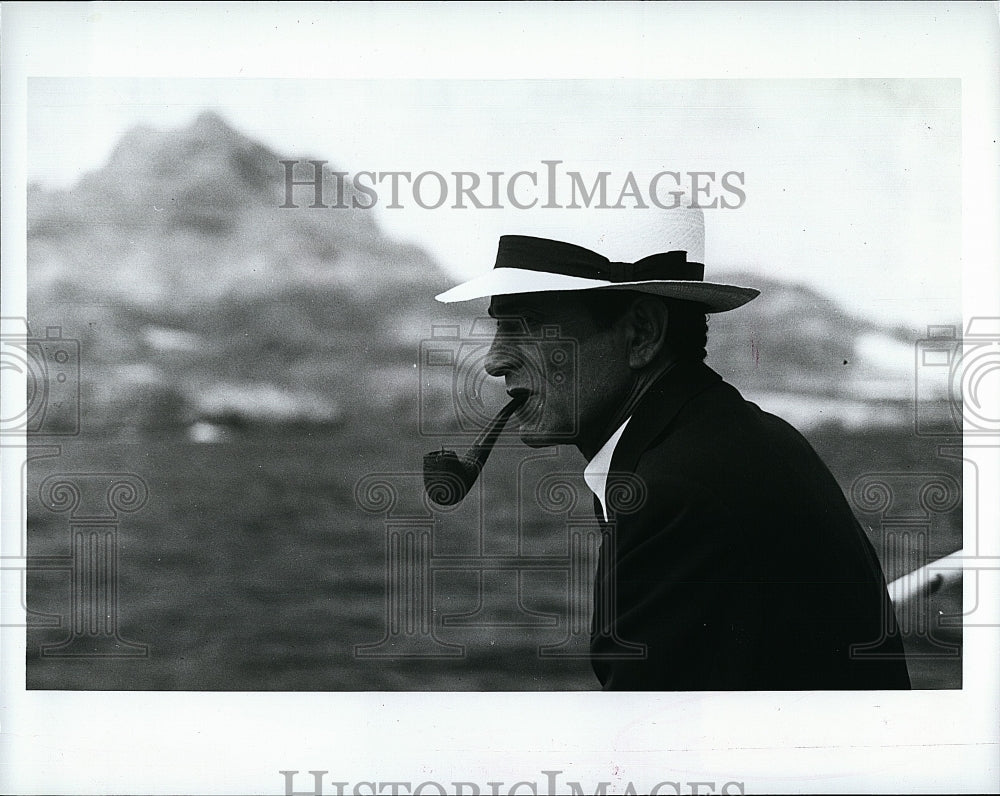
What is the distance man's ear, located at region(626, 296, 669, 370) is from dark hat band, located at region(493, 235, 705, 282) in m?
0.07

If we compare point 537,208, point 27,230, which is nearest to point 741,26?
point 537,208

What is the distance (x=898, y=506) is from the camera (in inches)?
111

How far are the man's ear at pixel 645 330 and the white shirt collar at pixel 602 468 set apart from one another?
0.54 ft

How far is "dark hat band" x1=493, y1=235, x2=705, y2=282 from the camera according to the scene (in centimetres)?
276

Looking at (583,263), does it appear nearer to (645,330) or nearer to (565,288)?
(565,288)

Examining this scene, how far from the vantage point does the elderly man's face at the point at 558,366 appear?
2756mm

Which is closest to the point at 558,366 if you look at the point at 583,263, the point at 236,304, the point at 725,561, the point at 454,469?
the point at 583,263

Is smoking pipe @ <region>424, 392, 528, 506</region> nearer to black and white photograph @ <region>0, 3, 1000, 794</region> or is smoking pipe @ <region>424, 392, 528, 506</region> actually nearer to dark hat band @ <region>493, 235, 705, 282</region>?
black and white photograph @ <region>0, 3, 1000, 794</region>

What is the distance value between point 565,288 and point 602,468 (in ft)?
1.57

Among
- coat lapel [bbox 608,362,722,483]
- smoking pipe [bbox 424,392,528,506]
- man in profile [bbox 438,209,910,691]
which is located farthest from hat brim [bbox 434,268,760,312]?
smoking pipe [bbox 424,392,528,506]

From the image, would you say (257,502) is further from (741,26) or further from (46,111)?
(741,26)

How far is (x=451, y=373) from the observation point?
278cm

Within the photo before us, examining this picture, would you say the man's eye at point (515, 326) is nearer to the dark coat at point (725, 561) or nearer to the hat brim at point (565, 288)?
the hat brim at point (565, 288)

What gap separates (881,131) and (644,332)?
843 mm
